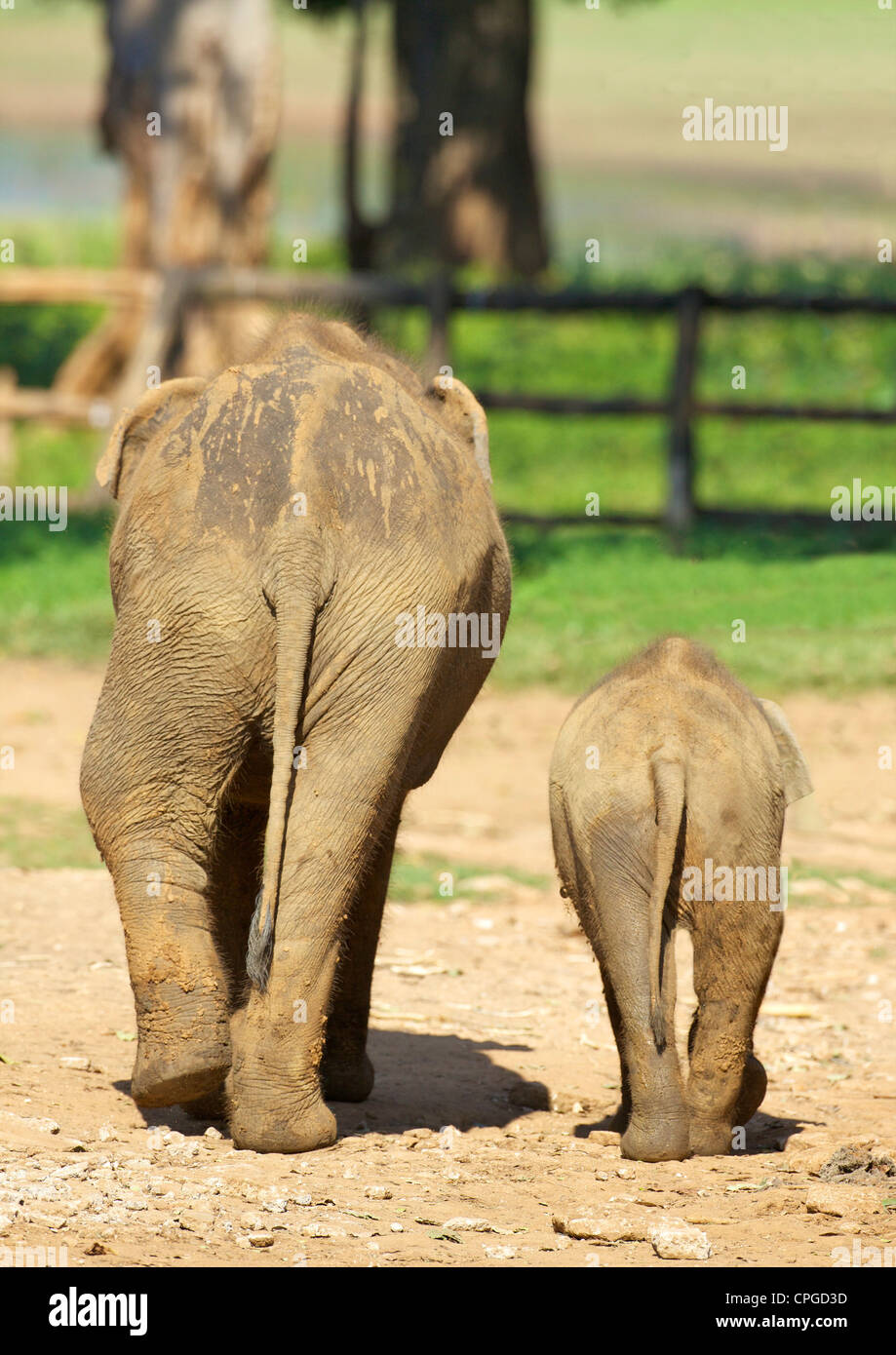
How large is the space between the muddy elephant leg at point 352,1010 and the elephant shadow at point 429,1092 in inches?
3.1

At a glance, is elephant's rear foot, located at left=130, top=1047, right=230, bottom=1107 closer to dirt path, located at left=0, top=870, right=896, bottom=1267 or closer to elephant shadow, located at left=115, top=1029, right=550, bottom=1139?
dirt path, located at left=0, top=870, right=896, bottom=1267

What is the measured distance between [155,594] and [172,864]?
2.27ft

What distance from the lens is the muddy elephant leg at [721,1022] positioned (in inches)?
212

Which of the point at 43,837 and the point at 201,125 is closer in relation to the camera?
the point at 43,837

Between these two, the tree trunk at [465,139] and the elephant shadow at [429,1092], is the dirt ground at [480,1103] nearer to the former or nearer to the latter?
the elephant shadow at [429,1092]

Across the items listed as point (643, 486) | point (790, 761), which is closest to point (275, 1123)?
point (790, 761)

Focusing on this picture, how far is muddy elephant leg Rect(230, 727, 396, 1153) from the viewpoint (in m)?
4.83

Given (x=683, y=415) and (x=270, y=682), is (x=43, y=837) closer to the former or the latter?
(x=270, y=682)

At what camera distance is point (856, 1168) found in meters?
5.16

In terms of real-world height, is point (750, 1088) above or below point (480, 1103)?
above

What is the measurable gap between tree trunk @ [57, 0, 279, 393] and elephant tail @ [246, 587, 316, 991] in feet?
43.6

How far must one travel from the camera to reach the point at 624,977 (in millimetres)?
5223

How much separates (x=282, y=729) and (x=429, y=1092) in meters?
1.79
